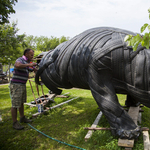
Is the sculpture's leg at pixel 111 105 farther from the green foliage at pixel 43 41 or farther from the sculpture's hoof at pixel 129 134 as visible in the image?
the green foliage at pixel 43 41

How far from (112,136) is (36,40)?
38.8 metres

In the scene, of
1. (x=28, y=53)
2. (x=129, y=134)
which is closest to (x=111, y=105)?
(x=129, y=134)

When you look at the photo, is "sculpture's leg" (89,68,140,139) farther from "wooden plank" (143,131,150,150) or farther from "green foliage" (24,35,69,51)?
"green foliage" (24,35,69,51)

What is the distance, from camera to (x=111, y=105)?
2.68 metres

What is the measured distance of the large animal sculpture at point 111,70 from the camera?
2.53m

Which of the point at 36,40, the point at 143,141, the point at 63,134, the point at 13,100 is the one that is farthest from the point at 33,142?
the point at 36,40

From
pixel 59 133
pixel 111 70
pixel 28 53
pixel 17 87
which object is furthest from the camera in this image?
pixel 28 53

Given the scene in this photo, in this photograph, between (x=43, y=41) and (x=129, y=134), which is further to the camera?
(x=43, y=41)

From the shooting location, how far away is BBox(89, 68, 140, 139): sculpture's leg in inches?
104

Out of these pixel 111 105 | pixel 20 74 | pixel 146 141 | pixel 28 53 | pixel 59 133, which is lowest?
pixel 59 133

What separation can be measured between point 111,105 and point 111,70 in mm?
636

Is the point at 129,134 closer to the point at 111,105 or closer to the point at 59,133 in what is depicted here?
the point at 111,105

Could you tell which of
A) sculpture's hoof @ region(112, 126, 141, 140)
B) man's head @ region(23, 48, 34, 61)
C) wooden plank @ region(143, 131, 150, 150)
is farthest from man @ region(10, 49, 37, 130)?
wooden plank @ region(143, 131, 150, 150)

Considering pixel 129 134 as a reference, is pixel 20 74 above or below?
above
